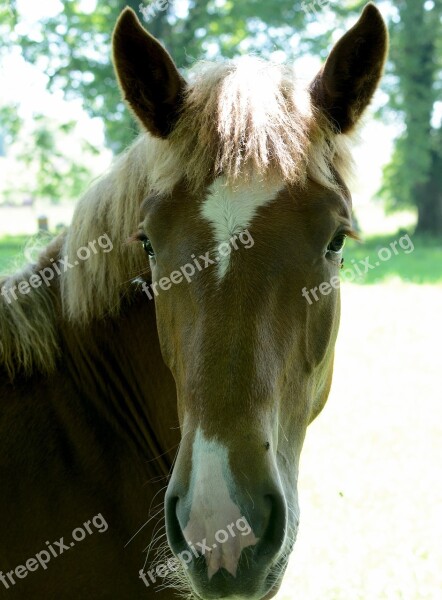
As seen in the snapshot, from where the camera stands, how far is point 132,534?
2480 millimetres

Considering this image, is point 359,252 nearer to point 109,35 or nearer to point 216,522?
point 109,35

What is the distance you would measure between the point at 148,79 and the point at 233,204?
723 mm

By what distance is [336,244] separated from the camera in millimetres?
2311

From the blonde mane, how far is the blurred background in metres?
→ 0.32

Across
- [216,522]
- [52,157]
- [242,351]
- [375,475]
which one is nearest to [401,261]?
[52,157]

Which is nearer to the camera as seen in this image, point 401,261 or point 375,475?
point 375,475

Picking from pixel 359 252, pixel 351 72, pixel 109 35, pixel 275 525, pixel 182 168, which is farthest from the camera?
pixel 359 252

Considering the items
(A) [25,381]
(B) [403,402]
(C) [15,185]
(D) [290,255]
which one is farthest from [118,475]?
(C) [15,185]

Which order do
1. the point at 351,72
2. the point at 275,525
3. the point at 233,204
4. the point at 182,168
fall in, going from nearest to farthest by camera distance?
the point at 275,525 < the point at 233,204 < the point at 182,168 < the point at 351,72

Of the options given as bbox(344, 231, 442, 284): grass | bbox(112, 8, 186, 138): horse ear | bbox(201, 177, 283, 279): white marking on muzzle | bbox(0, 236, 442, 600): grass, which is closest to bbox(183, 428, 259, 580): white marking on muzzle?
bbox(201, 177, 283, 279): white marking on muzzle

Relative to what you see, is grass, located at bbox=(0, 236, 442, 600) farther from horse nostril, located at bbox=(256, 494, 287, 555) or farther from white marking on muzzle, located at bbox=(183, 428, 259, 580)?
white marking on muzzle, located at bbox=(183, 428, 259, 580)

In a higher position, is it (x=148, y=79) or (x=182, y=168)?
(x=148, y=79)

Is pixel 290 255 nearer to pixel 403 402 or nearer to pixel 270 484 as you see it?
pixel 270 484

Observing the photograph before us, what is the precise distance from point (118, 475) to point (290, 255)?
117 cm
